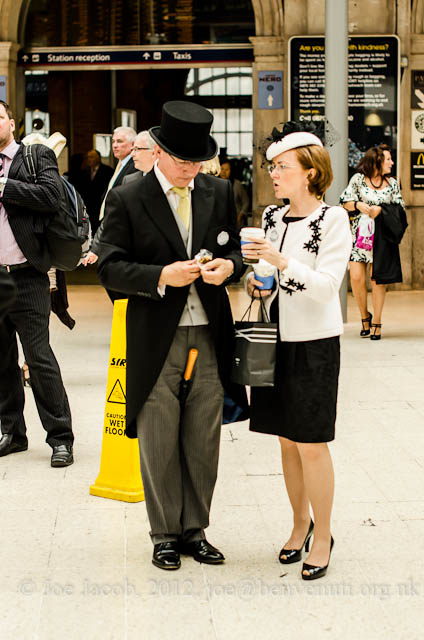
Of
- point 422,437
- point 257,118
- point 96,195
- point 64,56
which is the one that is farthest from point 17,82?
point 422,437

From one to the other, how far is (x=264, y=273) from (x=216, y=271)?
179 mm

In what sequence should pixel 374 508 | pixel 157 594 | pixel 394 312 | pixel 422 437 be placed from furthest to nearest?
pixel 394 312, pixel 422 437, pixel 374 508, pixel 157 594

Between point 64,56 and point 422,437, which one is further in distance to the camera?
point 64,56

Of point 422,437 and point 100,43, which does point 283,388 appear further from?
point 100,43

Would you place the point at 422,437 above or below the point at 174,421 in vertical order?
below

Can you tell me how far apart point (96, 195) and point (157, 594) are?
11.8 meters

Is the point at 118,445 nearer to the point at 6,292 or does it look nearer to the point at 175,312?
the point at 175,312

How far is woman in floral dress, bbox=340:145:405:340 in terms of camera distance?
406 inches

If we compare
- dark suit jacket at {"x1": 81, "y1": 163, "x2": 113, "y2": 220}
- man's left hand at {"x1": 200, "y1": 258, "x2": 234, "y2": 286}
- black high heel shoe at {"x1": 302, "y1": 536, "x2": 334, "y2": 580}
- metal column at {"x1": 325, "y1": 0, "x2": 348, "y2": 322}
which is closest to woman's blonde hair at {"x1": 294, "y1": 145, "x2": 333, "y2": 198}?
man's left hand at {"x1": 200, "y1": 258, "x2": 234, "y2": 286}

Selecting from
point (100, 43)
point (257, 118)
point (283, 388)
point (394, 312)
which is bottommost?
point (394, 312)

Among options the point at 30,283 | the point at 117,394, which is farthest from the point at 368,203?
the point at 117,394

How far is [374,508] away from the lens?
534 cm

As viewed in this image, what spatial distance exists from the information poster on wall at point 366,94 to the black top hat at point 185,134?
10030mm

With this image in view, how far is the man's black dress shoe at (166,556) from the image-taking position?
14.8 ft
